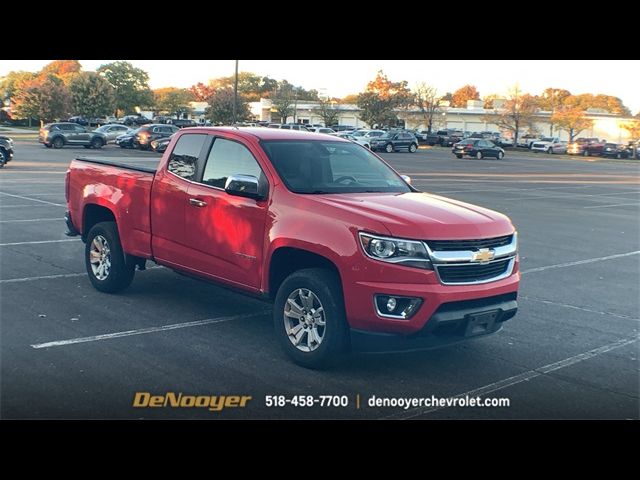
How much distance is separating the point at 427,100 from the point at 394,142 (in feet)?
125

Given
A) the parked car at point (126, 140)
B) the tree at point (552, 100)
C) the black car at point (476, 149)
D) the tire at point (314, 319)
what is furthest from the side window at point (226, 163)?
the tree at point (552, 100)

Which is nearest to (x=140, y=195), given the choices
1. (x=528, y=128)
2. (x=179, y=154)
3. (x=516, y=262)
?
(x=179, y=154)

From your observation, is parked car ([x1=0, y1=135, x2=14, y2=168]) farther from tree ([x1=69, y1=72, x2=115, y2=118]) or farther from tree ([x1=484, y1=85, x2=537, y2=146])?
tree ([x1=484, y1=85, x2=537, y2=146])

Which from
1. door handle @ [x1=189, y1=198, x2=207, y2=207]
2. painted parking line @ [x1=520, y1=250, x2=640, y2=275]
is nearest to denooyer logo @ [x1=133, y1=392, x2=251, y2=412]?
door handle @ [x1=189, y1=198, x2=207, y2=207]

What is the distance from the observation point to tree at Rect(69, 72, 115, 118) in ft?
256

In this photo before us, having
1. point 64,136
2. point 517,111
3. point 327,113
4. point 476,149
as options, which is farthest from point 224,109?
point 517,111

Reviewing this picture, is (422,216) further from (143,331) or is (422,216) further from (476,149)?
(476,149)

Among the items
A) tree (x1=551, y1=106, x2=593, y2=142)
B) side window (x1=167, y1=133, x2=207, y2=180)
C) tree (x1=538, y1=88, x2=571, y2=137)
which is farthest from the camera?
tree (x1=538, y1=88, x2=571, y2=137)

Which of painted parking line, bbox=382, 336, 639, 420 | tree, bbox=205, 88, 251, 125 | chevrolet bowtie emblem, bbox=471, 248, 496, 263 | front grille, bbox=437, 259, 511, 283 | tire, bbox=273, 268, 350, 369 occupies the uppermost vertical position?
tree, bbox=205, 88, 251, 125

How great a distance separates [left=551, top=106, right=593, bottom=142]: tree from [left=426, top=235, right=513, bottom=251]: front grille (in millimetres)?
96387

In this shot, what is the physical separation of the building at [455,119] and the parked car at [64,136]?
50.6 m

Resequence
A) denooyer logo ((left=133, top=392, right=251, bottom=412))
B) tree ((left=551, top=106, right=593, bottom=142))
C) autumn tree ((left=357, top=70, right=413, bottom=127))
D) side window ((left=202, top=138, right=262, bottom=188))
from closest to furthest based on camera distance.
→ denooyer logo ((left=133, top=392, right=251, bottom=412)), side window ((left=202, top=138, right=262, bottom=188)), autumn tree ((left=357, top=70, right=413, bottom=127)), tree ((left=551, top=106, right=593, bottom=142))

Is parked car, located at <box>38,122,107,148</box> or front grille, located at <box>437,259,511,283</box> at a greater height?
parked car, located at <box>38,122,107,148</box>

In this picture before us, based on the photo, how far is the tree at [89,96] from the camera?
256 ft
